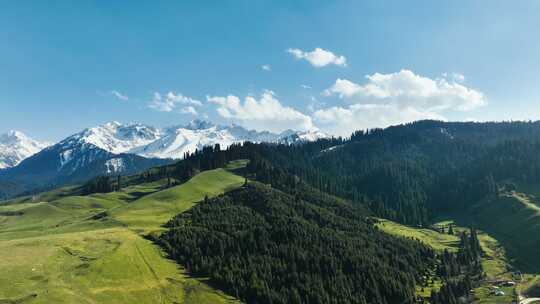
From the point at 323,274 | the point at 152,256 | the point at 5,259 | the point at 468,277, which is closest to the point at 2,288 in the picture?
the point at 5,259

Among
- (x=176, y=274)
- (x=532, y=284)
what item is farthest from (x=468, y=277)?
(x=176, y=274)

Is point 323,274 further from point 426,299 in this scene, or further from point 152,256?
point 152,256

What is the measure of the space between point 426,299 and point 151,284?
111 metres

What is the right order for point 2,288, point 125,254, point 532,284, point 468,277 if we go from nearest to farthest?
1. point 2,288
2. point 125,254
3. point 532,284
4. point 468,277

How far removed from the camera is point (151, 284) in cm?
15512

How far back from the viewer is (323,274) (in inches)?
7362

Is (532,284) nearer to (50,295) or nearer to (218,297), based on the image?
(218,297)

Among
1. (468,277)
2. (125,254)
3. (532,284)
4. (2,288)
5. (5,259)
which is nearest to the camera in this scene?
(2,288)

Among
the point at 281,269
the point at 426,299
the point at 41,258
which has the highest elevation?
the point at 41,258

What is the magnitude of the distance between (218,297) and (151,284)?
25.2 metres

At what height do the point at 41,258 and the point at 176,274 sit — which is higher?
the point at 41,258

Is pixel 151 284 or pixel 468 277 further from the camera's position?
pixel 468 277

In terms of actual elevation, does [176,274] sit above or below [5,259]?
below

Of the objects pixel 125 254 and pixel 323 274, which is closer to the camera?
pixel 125 254
